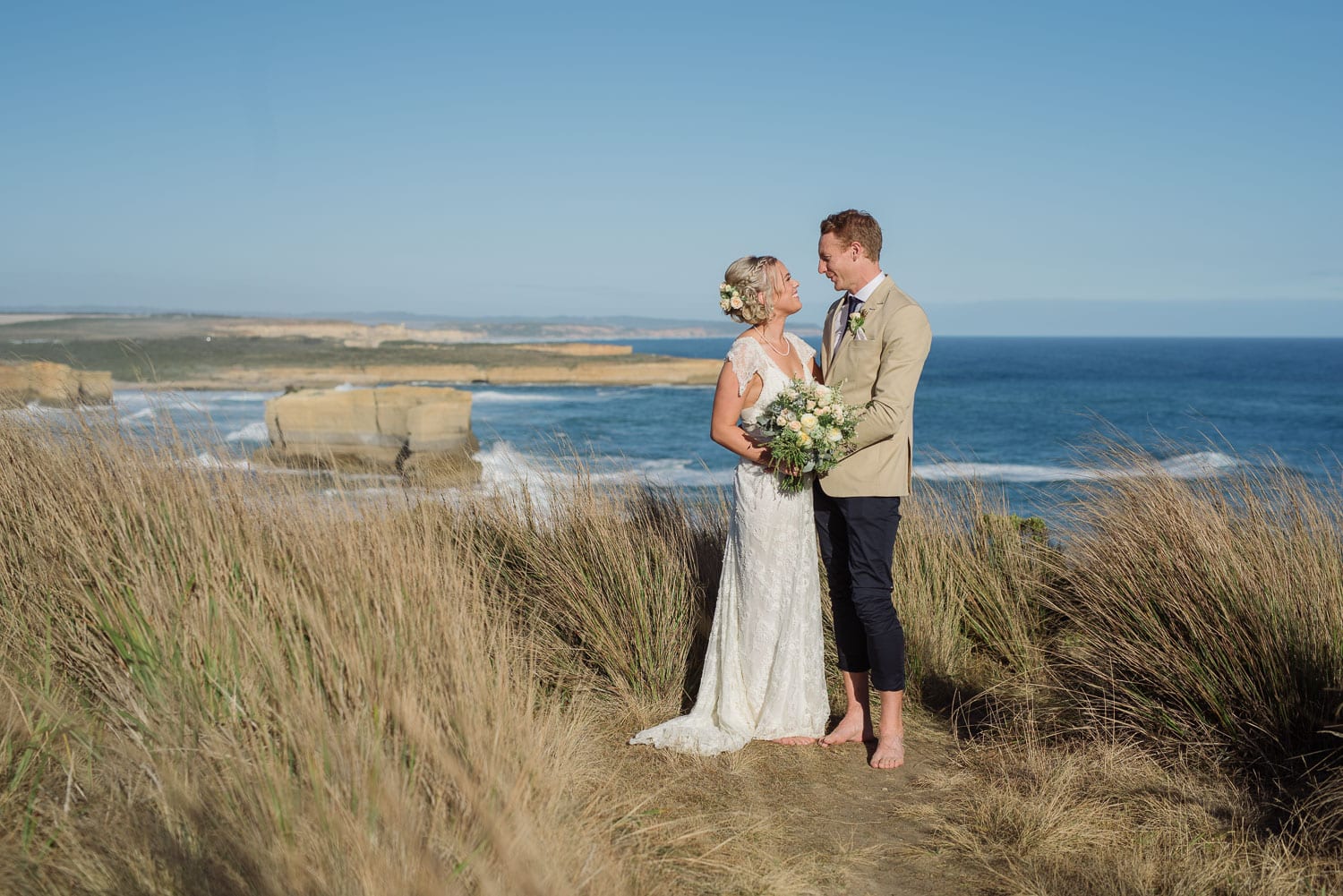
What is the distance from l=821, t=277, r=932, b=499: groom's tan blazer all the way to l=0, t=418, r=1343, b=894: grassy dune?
1095 millimetres

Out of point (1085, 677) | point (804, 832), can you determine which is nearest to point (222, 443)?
point (804, 832)

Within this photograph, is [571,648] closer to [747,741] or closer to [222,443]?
[747,741]

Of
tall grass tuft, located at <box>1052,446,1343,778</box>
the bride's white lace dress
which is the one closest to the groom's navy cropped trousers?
the bride's white lace dress

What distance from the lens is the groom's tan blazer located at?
3.75 metres

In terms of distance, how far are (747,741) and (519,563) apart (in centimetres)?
173

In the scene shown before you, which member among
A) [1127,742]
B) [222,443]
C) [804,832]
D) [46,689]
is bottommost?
[804,832]

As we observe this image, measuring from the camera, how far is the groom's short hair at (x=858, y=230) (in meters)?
3.90

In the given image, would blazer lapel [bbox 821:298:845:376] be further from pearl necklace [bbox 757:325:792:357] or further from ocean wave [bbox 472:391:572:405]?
ocean wave [bbox 472:391:572:405]

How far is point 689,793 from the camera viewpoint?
11.6ft

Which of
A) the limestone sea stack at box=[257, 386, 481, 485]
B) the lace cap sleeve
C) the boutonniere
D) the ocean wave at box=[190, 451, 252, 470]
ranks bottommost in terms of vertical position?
the limestone sea stack at box=[257, 386, 481, 485]

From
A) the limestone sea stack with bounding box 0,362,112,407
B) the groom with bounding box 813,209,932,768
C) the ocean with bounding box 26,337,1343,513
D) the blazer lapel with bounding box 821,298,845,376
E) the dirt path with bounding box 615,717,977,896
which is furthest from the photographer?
the ocean with bounding box 26,337,1343,513

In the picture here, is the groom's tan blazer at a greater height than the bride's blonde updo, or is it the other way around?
the bride's blonde updo

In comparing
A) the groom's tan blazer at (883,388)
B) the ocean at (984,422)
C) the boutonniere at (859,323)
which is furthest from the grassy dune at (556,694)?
the boutonniere at (859,323)

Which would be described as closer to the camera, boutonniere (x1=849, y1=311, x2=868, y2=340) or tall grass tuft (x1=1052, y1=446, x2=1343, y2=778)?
tall grass tuft (x1=1052, y1=446, x2=1343, y2=778)
